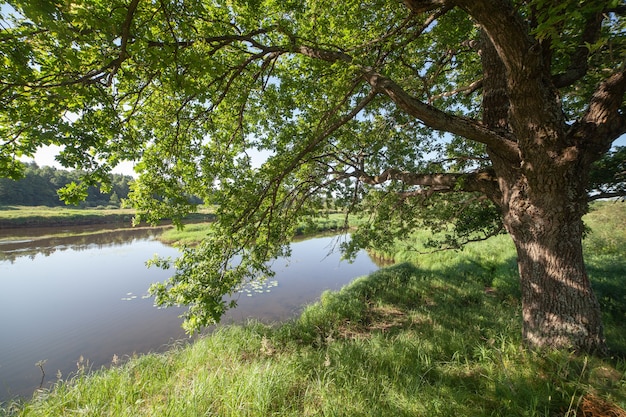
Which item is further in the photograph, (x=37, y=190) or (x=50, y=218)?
(x=37, y=190)

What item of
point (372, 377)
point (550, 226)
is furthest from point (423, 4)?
point (372, 377)

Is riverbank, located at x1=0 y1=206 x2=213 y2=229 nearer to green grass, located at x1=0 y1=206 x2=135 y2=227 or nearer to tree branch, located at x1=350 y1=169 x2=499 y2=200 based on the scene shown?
green grass, located at x1=0 y1=206 x2=135 y2=227

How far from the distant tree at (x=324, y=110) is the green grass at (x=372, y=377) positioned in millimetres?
744

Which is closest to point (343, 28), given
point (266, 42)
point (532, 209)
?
point (266, 42)

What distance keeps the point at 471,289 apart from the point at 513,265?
2.80 m

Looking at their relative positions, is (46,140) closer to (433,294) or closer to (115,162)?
(115,162)

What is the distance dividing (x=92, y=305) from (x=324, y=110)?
1274 cm

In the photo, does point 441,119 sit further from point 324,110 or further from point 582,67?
point 324,110

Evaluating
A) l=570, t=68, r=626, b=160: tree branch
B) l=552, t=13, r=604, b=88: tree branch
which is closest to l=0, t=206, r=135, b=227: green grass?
l=552, t=13, r=604, b=88: tree branch

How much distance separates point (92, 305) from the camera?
1086 cm

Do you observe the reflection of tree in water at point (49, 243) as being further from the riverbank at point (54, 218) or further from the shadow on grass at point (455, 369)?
the shadow on grass at point (455, 369)

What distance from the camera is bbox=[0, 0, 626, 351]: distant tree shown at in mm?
2488

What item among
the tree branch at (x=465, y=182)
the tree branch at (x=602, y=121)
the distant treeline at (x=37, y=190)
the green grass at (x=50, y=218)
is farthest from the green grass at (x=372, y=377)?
the distant treeline at (x=37, y=190)

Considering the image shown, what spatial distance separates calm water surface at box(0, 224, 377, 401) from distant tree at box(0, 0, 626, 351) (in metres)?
2.76
